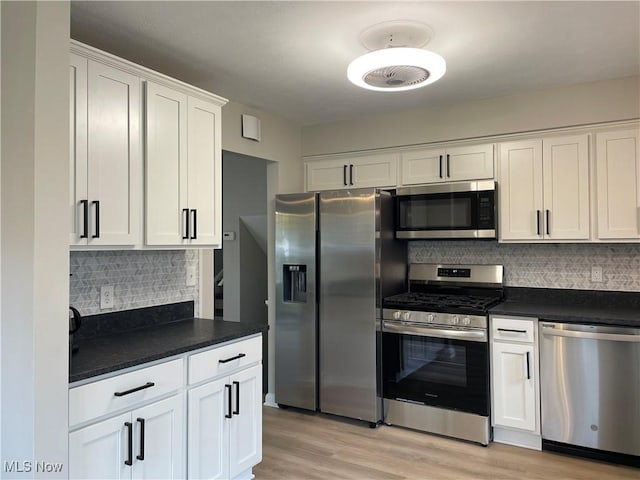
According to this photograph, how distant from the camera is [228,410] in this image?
2480 millimetres

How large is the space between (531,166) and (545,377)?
144cm

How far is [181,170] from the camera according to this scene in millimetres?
2604

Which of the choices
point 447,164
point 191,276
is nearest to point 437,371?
point 447,164

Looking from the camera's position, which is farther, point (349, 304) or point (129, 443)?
point (349, 304)

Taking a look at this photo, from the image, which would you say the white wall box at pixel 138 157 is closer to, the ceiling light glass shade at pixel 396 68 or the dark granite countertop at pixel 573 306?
the ceiling light glass shade at pixel 396 68

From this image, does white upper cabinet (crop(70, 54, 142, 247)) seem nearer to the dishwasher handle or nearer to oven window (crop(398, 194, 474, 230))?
oven window (crop(398, 194, 474, 230))

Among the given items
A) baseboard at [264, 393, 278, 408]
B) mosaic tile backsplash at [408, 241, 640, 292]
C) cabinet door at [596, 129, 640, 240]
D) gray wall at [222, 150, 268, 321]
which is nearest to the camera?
cabinet door at [596, 129, 640, 240]

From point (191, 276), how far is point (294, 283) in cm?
98

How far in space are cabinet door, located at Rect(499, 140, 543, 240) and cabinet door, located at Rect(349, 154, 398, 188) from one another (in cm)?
85

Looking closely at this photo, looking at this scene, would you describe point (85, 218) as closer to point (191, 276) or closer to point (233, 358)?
point (233, 358)

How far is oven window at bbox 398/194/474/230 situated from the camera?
3.51 metres

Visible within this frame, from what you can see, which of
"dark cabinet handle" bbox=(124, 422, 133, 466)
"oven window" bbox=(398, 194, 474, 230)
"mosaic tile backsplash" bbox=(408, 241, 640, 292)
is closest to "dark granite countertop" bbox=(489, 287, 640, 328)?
"mosaic tile backsplash" bbox=(408, 241, 640, 292)

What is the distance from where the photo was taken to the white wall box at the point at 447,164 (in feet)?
11.6

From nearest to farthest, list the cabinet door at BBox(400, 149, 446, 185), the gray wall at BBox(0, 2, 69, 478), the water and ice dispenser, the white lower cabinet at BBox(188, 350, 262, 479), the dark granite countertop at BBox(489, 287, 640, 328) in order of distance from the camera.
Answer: the gray wall at BBox(0, 2, 69, 478) < the white lower cabinet at BBox(188, 350, 262, 479) < the dark granite countertop at BBox(489, 287, 640, 328) < the cabinet door at BBox(400, 149, 446, 185) < the water and ice dispenser
